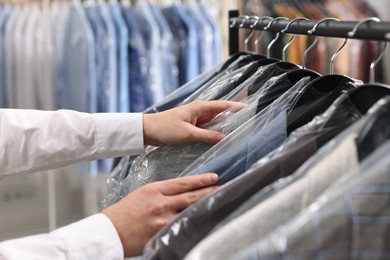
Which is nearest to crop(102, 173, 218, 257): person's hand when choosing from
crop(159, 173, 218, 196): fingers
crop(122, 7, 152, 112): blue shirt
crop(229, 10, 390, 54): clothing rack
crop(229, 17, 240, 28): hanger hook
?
crop(159, 173, 218, 196): fingers

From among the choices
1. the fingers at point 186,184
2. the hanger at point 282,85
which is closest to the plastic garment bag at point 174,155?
the hanger at point 282,85

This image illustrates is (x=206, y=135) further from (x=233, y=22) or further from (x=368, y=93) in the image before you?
(x=233, y=22)

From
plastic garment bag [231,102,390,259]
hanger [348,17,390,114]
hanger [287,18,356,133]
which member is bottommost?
plastic garment bag [231,102,390,259]

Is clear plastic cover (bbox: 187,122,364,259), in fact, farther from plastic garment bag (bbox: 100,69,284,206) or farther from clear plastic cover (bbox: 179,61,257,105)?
clear plastic cover (bbox: 179,61,257,105)

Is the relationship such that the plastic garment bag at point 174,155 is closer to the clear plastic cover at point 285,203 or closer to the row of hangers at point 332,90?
the row of hangers at point 332,90

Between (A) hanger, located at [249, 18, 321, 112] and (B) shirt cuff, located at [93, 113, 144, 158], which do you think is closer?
(A) hanger, located at [249, 18, 321, 112]

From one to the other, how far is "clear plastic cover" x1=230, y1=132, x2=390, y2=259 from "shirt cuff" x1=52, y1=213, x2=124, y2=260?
0.81 ft

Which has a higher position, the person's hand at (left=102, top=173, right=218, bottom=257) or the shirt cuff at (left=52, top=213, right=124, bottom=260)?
the person's hand at (left=102, top=173, right=218, bottom=257)

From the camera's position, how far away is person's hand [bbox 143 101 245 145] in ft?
2.85

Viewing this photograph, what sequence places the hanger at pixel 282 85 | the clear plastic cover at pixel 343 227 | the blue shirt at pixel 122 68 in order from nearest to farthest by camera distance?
the clear plastic cover at pixel 343 227 < the hanger at pixel 282 85 < the blue shirt at pixel 122 68

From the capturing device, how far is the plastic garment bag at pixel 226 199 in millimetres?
598

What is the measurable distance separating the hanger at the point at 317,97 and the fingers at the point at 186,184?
0.13 meters

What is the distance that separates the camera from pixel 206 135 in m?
0.86

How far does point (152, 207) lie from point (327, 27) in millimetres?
332
